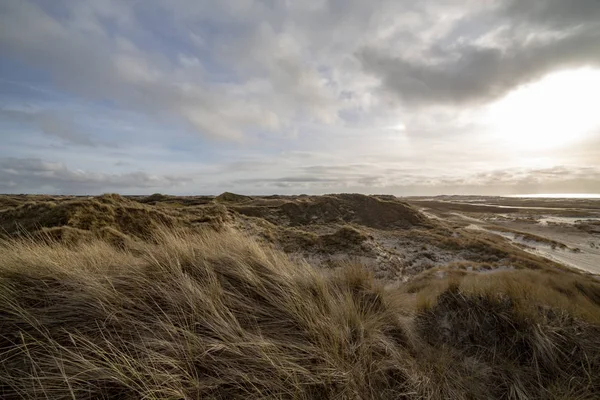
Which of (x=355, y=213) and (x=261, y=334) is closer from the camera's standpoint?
(x=261, y=334)

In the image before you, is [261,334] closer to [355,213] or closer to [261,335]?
[261,335]

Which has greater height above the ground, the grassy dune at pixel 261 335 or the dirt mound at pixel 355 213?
the grassy dune at pixel 261 335

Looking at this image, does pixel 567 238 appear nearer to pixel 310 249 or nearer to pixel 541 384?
pixel 310 249

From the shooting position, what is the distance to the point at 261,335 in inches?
89.1

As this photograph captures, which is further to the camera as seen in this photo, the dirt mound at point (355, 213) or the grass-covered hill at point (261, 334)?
the dirt mound at point (355, 213)

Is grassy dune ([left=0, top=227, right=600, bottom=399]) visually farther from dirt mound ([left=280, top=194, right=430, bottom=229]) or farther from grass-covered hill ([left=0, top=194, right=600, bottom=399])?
dirt mound ([left=280, top=194, right=430, bottom=229])

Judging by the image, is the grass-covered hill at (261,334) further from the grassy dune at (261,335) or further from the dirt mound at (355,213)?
the dirt mound at (355,213)

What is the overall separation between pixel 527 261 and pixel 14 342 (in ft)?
75.9

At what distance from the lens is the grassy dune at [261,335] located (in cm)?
181

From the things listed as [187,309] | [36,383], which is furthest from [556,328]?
[36,383]

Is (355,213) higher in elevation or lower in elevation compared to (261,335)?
lower

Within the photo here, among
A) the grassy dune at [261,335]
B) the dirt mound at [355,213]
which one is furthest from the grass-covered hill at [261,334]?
the dirt mound at [355,213]

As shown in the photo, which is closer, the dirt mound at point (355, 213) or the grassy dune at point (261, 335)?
the grassy dune at point (261, 335)

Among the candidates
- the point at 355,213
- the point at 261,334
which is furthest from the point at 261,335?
the point at 355,213
